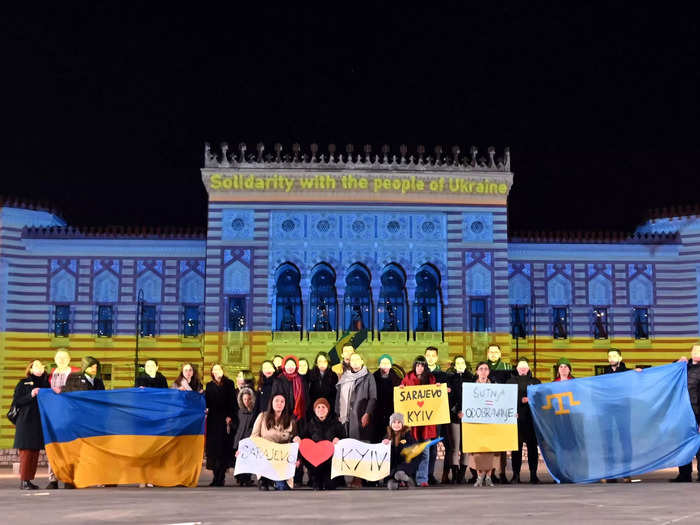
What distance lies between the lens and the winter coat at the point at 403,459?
13.9 metres

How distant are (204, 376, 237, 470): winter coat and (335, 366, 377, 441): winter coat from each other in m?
2.20

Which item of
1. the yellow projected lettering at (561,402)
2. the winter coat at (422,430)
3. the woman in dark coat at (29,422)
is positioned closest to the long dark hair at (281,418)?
the winter coat at (422,430)

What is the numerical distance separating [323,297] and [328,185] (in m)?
3.97

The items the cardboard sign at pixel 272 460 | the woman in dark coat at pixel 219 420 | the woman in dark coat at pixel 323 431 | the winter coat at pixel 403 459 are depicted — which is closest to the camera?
the cardboard sign at pixel 272 460

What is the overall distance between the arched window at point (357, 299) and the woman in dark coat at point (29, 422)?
19685mm

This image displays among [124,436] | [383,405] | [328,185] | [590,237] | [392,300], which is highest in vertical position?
[328,185]

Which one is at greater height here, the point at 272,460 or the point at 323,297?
the point at 323,297

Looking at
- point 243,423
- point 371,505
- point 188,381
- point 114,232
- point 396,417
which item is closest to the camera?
point 371,505

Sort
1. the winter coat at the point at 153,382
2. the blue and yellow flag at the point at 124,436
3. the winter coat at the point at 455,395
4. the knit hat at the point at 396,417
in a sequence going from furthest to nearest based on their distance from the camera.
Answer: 1. the winter coat at the point at 153,382
2. the winter coat at the point at 455,395
3. the blue and yellow flag at the point at 124,436
4. the knit hat at the point at 396,417

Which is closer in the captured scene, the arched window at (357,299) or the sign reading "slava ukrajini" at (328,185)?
the arched window at (357,299)

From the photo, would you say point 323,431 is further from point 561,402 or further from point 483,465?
point 561,402

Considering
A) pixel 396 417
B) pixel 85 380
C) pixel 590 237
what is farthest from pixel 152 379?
pixel 590 237

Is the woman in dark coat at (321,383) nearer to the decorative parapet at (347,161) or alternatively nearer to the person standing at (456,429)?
the person standing at (456,429)

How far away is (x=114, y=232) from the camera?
118 feet
